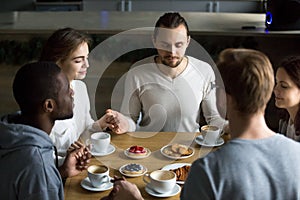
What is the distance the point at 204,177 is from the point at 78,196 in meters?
0.63

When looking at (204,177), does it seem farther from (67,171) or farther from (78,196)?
(67,171)

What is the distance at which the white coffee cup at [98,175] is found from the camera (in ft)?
5.37

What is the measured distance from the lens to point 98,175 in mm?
1632

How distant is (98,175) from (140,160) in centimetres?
31

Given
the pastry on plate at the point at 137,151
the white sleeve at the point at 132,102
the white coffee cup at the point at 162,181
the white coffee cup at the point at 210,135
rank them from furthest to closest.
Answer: the white sleeve at the point at 132,102
the white coffee cup at the point at 210,135
the pastry on plate at the point at 137,151
the white coffee cup at the point at 162,181

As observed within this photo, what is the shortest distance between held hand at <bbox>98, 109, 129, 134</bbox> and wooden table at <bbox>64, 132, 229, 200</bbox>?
1.3 inches

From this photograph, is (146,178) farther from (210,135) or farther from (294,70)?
(294,70)

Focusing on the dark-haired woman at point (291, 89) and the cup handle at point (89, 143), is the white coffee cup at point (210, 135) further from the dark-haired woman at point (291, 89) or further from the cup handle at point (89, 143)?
the cup handle at point (89, 143)

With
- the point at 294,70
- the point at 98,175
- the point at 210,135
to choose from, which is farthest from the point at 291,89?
the point at 98,175

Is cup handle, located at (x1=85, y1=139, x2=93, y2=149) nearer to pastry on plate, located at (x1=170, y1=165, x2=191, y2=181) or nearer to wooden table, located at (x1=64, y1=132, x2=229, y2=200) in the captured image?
wooden table, located at (x1=64, y1=132, x2=229, y2=200)

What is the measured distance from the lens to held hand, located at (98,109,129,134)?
2.15 meters

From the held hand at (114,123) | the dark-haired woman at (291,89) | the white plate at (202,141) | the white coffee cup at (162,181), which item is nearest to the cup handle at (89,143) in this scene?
the held hand at (114,123)

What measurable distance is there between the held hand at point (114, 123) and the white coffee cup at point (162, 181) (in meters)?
0.51

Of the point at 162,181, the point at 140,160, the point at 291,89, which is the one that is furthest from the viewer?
the point at 291,89
